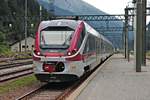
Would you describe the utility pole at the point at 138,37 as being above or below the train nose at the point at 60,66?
above

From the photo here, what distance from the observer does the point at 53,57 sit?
17125 millimetres

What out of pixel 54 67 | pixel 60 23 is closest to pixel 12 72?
pixel 60 23

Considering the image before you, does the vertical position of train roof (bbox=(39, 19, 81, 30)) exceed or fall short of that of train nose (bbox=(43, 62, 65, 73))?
it exceeds it

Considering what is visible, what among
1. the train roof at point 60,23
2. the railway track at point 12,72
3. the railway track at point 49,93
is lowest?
the railway track at point 49,93

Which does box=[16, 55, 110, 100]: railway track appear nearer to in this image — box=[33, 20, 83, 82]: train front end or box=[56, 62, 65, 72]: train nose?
box=[33, 20, 83, 82]: train front end

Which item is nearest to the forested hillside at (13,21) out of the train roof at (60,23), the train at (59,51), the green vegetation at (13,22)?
the green vegetation at (13,22)

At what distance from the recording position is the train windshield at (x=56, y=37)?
57.5ft

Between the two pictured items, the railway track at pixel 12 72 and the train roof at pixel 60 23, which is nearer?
the train roof at pixel 60 23

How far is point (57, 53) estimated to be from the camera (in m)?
17.2

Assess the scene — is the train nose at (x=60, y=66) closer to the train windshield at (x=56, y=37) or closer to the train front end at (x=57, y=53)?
the train front end at (x=57, y=53)

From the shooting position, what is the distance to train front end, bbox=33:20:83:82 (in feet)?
56.0

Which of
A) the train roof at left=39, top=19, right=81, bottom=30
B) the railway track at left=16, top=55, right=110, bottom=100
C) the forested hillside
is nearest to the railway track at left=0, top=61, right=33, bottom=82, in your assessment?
the railway track at left=16, top=55, right=110, bottom=100

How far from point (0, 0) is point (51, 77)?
101119 millimetres

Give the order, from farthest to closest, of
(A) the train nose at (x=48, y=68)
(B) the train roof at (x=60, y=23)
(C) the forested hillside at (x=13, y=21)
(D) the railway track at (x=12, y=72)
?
(C) the forested hillside at (x=13, y=21)
(D) the railway track at (x=12, y=72)
(B) the train roof at (x=60, y=23)
(A) the train nose at (x=48, y=68)
